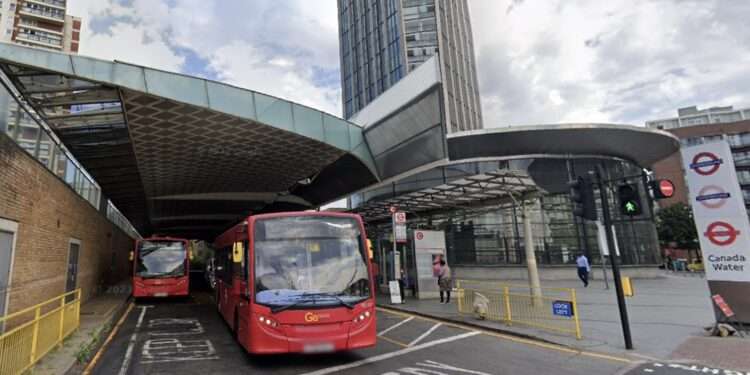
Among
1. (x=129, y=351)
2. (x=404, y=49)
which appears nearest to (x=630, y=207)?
(x=129, y=351)

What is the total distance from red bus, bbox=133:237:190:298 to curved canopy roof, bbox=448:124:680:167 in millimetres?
14650

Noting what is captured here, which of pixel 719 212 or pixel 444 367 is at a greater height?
pixel 719 212

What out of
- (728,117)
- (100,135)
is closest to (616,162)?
(100,135)

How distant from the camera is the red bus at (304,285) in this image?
6902 mm

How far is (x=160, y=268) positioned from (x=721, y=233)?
2015 cm

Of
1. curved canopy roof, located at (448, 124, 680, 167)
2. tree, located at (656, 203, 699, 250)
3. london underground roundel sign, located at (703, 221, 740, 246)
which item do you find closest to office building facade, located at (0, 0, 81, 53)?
curved canopy roof, located at (448, 124, 680, 167)

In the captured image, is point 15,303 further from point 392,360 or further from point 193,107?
point 392,360

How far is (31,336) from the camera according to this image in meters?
6.81

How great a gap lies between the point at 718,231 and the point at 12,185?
15606 millimetres

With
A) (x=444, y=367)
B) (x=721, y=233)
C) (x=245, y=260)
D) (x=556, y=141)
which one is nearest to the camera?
(x=444, y=367)

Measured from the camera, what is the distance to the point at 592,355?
7.75m

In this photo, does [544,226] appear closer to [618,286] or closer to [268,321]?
[618,286]

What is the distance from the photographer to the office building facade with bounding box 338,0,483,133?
68.5 m

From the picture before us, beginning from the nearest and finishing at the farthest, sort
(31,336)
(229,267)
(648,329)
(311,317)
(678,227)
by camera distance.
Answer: (31,336) < (311,317) < (648,329) < (229,267) < (678,227)
